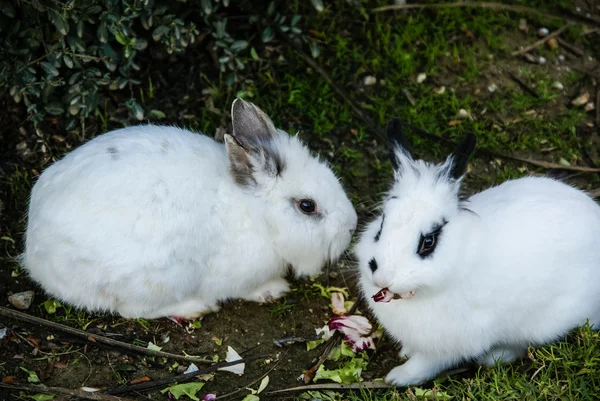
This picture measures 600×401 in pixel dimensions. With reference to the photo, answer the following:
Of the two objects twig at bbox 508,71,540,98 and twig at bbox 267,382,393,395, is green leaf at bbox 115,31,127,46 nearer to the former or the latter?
twig at bbox 267,382,393,395

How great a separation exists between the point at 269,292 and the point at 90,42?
2044mm

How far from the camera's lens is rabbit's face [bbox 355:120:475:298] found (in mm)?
3262

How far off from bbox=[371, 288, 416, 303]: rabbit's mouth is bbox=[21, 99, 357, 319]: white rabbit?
2.40ft

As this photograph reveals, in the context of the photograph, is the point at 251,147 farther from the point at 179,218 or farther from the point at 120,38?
the point at 120,38

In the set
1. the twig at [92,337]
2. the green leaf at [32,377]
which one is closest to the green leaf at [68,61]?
the twig at [92,337]

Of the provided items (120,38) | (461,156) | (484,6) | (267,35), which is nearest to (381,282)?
(461,156)

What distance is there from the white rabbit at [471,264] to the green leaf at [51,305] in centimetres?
179

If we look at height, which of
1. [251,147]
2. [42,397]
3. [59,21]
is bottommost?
[42,397]

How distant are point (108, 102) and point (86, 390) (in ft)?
6.89

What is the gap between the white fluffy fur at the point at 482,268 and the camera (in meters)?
3.40

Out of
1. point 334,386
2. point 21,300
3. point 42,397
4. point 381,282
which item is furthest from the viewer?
point 21,300

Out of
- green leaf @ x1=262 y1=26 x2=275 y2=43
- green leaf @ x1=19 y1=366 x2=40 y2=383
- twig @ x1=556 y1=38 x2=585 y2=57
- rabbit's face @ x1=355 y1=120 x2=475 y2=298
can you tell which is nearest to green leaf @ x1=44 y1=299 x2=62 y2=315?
green leaf @ x1=19 y1=366 x2=40 y2=383

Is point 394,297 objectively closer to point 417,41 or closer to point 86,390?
point 86,390

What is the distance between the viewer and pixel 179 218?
3873 mm
